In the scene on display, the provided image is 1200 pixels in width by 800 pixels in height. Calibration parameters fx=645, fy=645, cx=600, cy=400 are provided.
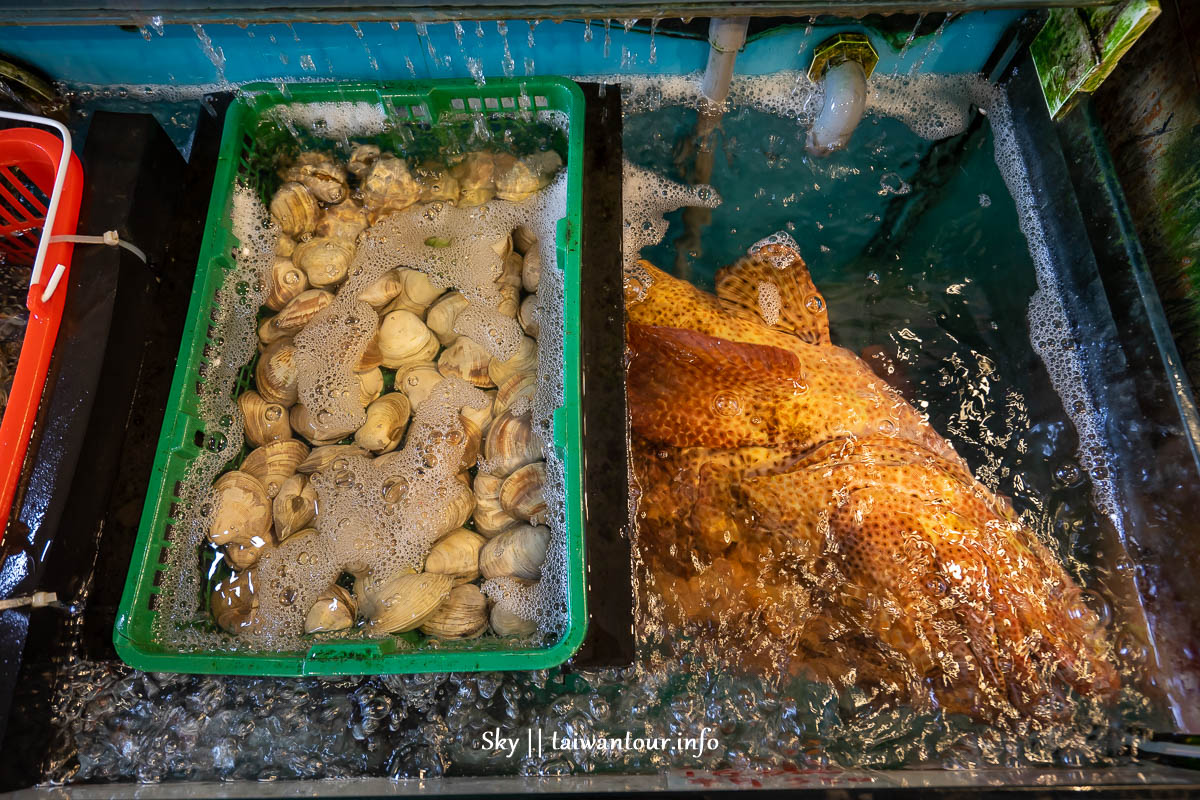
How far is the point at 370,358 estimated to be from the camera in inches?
84.0

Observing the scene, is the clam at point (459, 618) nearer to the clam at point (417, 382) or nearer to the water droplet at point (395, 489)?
the water droplet at point (395, 489)

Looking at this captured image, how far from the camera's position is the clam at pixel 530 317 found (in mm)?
2156

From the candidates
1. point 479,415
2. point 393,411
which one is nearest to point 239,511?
point 393,411

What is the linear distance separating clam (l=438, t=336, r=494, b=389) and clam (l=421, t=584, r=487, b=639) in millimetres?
672

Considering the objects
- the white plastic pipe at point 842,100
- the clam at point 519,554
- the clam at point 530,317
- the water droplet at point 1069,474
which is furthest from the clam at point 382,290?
the water droplet at point 1069,474

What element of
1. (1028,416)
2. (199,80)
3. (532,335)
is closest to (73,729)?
(532,335)

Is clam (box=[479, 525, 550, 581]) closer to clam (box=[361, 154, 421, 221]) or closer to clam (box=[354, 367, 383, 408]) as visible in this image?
clam (box=[354, 367, 383, 408])

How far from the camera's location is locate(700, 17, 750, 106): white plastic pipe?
6.92 ft

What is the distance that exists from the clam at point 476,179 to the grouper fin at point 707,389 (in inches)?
28.7

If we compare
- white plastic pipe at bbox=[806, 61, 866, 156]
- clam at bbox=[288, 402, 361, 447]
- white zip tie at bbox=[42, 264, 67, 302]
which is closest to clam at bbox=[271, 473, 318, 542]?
clam at bbox=[288, 402, 361, 447]

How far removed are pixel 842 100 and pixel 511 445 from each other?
1.65 meters

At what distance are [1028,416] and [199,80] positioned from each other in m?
3.39

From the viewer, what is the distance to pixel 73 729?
1.81m

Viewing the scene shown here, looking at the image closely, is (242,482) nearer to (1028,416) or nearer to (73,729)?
(73,729)
